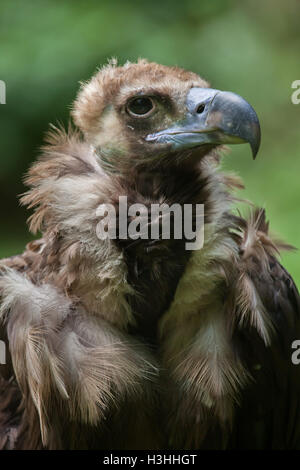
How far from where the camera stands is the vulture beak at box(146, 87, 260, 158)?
257 cm

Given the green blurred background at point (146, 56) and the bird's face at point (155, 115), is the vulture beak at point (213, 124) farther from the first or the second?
the green blurred background at point (146, 56)

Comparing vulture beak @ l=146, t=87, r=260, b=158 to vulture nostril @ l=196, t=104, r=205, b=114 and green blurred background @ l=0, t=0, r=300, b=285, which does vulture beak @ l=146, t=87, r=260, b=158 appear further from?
green blurred background @ l=0, t=0, r=300, b=285

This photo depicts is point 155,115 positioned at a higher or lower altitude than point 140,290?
higher

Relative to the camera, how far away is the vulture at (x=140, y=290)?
2623 millimetres

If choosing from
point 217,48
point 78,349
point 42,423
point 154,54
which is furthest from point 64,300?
point 217,48

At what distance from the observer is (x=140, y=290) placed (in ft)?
8.66

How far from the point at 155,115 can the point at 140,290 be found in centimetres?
59

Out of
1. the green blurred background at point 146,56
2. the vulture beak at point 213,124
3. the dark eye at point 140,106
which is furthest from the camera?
the green blurred background at point 146,56

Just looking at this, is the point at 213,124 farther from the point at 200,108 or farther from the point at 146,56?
the point at 146,56

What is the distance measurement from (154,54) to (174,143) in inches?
113

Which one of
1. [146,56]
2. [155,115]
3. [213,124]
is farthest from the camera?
[146,56]

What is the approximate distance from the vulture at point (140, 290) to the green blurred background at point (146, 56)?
224 centimetres

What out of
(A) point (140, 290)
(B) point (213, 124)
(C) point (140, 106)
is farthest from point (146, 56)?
(A) point (140, 290)

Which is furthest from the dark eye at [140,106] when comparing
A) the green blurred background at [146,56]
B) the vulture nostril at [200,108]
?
the green blurred background at [146,56]
